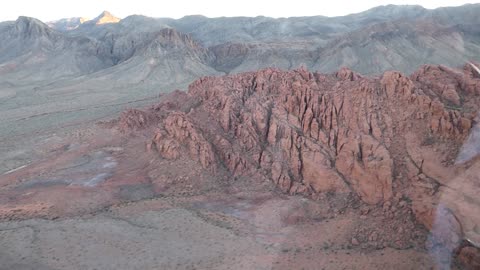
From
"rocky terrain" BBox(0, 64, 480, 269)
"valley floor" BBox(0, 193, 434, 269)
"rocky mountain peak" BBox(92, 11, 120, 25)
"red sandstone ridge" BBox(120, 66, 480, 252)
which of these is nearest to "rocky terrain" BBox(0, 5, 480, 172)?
"rocky terrain" BBox(0, 64, 480, 269)

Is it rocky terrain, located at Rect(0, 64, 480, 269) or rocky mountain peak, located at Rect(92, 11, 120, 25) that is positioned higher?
rocky mountain peak, located at Rect(92, 11, 120, 25)

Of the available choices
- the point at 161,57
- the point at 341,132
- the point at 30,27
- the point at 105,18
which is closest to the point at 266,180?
the point at 341,132

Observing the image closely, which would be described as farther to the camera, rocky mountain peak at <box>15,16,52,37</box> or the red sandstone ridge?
rocky mountain peak at <box>15,16,52,37</box>

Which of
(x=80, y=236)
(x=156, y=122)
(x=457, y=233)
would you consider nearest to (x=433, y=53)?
(x=156, y=122)

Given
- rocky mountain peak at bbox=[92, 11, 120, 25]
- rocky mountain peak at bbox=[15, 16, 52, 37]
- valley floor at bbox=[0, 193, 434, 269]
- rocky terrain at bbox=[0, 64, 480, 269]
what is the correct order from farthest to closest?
rocky mountain peak at bbox=[92, 11, 120, 25]
rocky mountain peak at bbox=[15, 16, 52, 37]
rocky terrain at bbox=[0, 64, 480, 269]
valley floor at bbox=[0, 193, 434, 269]

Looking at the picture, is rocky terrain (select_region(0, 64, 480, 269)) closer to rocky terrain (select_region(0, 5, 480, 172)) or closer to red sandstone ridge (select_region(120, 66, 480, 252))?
red sandstone ridge (select_region(120, 66, 480, 252))

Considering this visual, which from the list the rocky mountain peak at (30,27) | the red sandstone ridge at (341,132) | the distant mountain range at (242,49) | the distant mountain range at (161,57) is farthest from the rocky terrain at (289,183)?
the rocky mountain peak at (30,27)

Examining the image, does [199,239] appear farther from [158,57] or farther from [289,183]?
[158,57]
